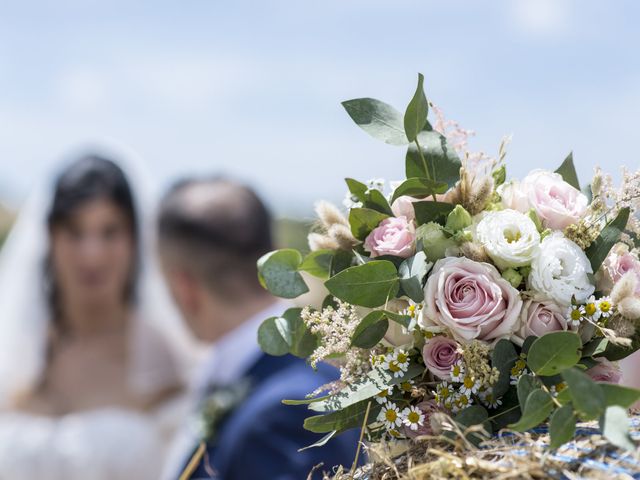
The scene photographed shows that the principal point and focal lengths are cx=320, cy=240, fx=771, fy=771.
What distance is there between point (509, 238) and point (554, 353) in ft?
0.75

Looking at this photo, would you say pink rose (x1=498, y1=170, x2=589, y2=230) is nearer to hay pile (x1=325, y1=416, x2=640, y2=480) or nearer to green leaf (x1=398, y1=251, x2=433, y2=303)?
green leaf (x1=398, y1=251, x2=433, y2=303)

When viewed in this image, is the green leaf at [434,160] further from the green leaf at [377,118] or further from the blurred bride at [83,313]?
the blurred bride at [83,313]

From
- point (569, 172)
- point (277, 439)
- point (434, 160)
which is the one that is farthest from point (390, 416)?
point (277, 439)

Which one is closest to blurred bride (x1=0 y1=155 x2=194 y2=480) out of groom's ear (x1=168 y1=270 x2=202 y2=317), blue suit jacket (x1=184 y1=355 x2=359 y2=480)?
groom's ear (x1=168 y1=270 x2=202 y2=317)

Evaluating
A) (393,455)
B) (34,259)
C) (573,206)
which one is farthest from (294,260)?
(34,259)

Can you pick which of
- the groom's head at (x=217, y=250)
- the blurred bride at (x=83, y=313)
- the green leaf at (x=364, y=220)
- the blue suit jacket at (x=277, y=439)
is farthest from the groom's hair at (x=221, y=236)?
the green leaf at (x=364, y=220)

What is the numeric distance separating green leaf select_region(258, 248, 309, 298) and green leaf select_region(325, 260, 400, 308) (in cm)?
21

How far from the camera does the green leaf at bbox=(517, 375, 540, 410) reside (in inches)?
46.8

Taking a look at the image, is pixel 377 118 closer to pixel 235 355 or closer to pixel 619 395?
pixel 619 395

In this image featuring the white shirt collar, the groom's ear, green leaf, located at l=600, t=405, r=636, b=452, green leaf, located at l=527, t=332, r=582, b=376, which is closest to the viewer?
green leaf, located at l=600, t=405, r=636, b=452

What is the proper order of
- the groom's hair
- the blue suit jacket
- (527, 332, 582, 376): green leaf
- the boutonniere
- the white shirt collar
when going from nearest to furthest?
(527, 332, 582, 376): green leaf, the blue suit jacket, the boutonniere, the white shirt collar, the groom's hair

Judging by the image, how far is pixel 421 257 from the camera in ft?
4.33

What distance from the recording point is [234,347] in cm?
355

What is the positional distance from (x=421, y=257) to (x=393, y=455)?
369 mm
